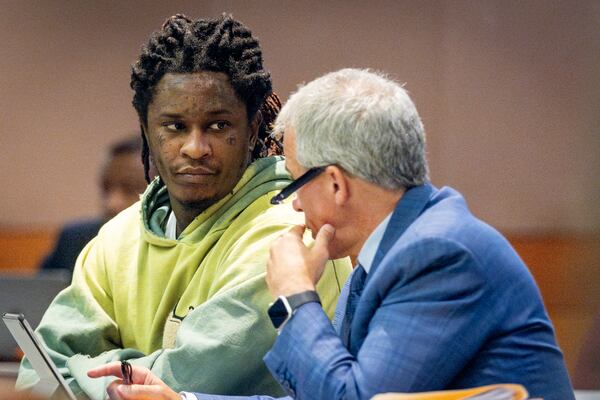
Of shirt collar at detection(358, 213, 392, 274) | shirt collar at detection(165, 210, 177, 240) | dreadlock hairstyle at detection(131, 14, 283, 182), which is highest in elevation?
dreadlock hairstyle at detection(131, 14, 283, 182)

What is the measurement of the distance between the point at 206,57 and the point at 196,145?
0.65 feet

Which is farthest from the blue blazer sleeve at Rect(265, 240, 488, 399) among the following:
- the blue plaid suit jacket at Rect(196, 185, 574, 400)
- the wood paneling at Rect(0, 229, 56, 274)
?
the wood paneling at Rect(0, 229, 56, 274)

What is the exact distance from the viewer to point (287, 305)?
198 cm

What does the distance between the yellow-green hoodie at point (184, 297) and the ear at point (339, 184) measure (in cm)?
39

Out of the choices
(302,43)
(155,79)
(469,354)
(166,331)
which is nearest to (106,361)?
(166,331)

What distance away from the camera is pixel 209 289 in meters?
2.47

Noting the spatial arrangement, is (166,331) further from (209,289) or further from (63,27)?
(63,27)

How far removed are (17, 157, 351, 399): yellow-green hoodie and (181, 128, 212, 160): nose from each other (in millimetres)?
131

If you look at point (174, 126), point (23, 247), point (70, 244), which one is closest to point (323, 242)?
point (174, 126)

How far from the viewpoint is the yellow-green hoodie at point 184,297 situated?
2.35m

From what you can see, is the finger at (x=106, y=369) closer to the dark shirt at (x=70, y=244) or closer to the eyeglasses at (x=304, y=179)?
the eyeglasses at (x=304, y=179)

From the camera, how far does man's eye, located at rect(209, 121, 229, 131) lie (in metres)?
2.51

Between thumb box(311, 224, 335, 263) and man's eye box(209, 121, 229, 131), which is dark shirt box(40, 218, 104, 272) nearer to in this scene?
man's eye box(209, 121, 229, 131)

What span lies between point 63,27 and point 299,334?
4.39 metres
